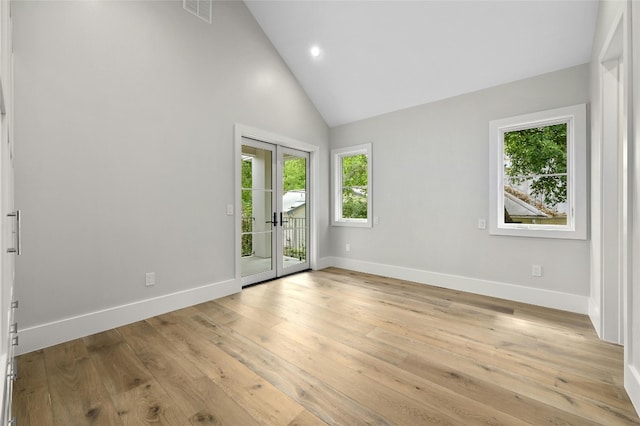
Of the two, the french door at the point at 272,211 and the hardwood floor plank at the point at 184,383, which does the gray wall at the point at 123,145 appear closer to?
the french door at the point at 272,211

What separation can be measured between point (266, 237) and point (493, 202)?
120 inches

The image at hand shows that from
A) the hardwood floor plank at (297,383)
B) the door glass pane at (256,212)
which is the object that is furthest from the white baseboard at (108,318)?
the hardwood floor plank at (297,383)

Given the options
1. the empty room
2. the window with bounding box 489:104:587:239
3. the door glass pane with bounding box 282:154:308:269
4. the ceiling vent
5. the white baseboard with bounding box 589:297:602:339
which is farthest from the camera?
the door glass pane with bounding box 282:154:308:269

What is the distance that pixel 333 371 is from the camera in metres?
1.95

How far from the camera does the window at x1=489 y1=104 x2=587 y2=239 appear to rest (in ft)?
9.63

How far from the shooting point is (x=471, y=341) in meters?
2.37

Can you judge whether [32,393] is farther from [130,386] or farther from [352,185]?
[352,185]

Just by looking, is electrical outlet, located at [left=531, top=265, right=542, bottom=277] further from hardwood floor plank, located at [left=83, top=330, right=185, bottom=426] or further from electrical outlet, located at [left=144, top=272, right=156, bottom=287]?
electrical outlet, located at [left=144, top=272, right=156, bottom=287]

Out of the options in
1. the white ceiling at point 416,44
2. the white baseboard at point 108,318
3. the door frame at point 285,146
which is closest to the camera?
the white baseboard at point 108,318

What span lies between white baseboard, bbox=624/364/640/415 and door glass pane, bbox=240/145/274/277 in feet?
11.7

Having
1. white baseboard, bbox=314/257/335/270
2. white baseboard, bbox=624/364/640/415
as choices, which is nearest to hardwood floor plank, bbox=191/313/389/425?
white baseboard, bbox=624/364/640/415

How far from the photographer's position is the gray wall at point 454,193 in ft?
10.1

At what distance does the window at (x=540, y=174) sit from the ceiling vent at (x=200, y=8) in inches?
143

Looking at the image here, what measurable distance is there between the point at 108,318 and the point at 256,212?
205 centimetres
